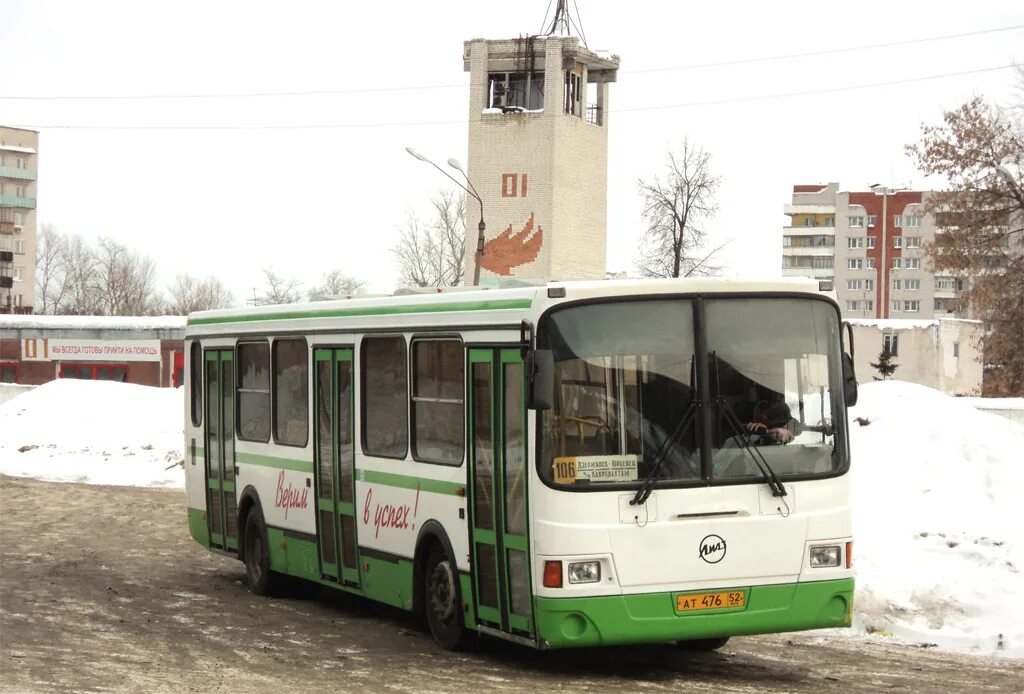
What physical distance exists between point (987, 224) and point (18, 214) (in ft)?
420

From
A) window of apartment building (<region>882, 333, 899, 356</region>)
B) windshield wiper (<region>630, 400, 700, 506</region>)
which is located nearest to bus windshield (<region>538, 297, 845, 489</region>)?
windshield wiper (<region>630, 400, 700, 506</region>)

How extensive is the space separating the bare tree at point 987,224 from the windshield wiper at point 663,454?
1622 inches

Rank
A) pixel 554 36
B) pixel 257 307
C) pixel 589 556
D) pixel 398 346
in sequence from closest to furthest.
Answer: pixel 589 556, pixel 398 346, pixel 257 307, pixel 554 36

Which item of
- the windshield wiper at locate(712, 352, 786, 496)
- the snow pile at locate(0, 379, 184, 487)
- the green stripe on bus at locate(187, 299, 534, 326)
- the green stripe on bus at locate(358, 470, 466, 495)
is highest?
the green stripe on bus at locate(187, 299, 534, 326)

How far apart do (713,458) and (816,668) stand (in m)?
1.97

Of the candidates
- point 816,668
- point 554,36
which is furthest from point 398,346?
point 554,36

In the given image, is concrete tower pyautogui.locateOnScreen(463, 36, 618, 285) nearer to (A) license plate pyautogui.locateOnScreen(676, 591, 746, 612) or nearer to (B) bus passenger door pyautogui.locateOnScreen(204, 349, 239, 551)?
(B) bus passenger door pyautogui.locateOnScreen(204, 349, 239, 551)

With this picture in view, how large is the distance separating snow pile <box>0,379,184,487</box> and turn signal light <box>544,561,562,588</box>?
72.6ft

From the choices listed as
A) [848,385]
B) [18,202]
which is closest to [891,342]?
[848,385]

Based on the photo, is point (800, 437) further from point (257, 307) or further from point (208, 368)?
point (208, 368)

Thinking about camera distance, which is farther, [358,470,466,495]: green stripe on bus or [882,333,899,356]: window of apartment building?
[882,333,899,356]: window of apartment building

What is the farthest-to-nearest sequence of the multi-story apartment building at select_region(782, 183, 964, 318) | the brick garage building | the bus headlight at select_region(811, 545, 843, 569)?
the multi-story apartment building at select_region(782, 183, 964, 318) → the brick garage building → the bus headlight at select_region(811, 545, 843, 569)

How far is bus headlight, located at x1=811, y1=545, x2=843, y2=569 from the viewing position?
406 inches

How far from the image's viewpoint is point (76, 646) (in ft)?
37.8
